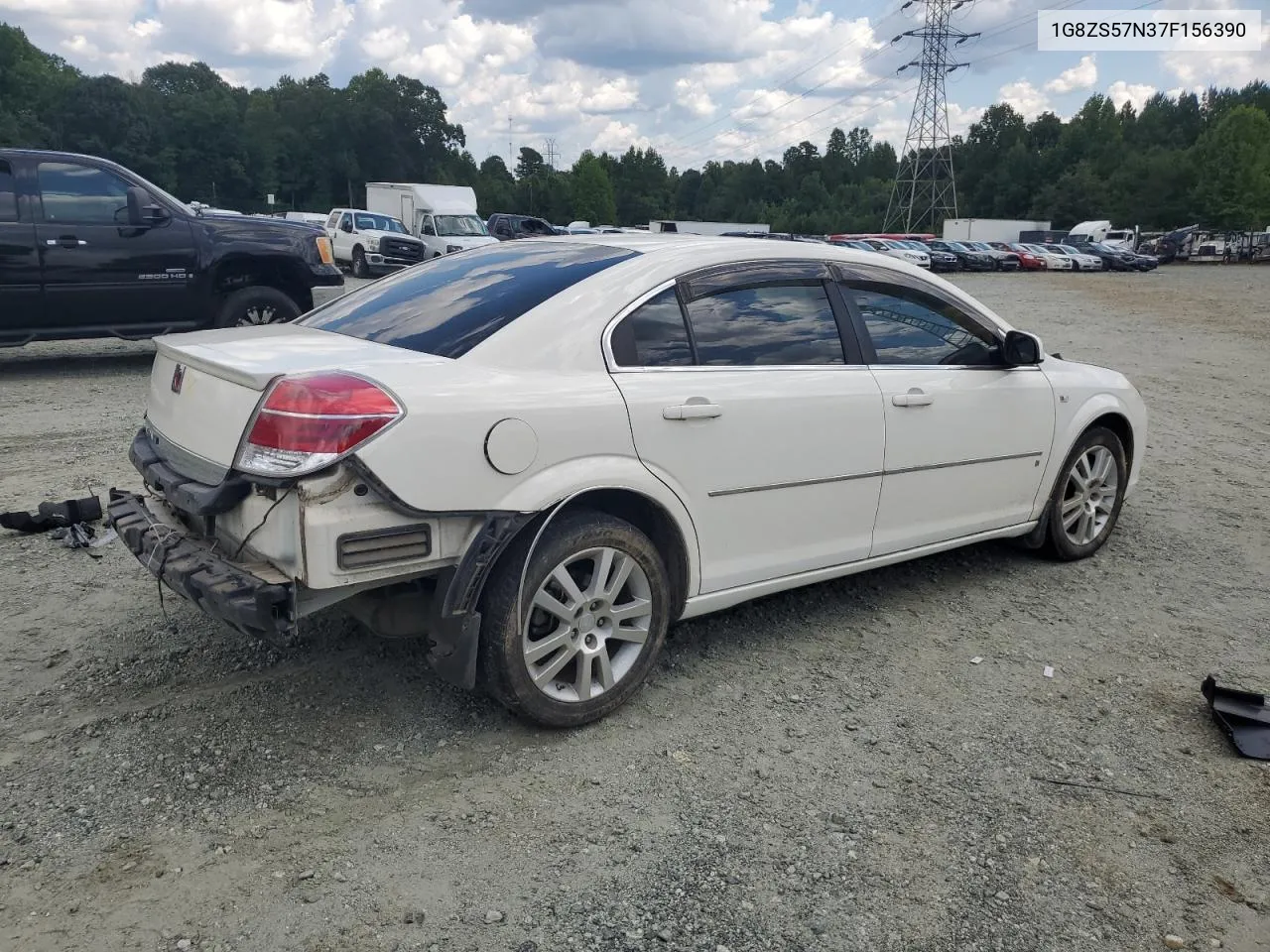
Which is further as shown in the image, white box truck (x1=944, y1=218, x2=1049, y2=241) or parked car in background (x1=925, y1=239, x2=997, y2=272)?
white box truck (x1=944, y1=218, x2=1049, y2=241)

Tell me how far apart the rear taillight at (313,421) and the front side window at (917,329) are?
2.16 metres

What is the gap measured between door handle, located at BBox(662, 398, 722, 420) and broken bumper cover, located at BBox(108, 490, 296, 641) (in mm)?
1361

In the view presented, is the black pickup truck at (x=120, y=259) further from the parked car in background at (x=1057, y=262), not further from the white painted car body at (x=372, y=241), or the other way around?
the parked car in background at (x=1057, y=262)

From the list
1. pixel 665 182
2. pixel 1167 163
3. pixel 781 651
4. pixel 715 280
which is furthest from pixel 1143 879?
pixel 665 182

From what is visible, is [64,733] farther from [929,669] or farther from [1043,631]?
[1043,631]

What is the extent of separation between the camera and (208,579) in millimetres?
2959

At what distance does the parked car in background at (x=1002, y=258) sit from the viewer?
50.2 m

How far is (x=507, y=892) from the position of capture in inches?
102

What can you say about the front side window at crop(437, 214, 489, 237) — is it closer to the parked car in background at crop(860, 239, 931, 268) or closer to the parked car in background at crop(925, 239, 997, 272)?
the parked car in background at crop(860, 239, 931, 268)

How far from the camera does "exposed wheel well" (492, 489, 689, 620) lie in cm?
341

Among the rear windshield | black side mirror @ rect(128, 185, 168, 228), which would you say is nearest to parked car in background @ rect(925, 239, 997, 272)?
black side mirror @ rect(128, 185, 168, 228)

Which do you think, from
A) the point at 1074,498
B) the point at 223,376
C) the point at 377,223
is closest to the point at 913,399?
the point at 1074,498

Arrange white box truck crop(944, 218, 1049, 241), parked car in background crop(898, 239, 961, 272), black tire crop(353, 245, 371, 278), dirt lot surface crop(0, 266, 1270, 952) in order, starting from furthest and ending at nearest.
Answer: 1. white box truck crop(944, 218, 1049, 241)
2. parked car in background crop(898, 239, 961, 272)
3. black tire crop(353, 245, 371, 278)
4. dirt lot surface crop(0, 266, 1270, 952)

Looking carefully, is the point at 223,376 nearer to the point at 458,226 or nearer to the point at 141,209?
the point at 141,209
